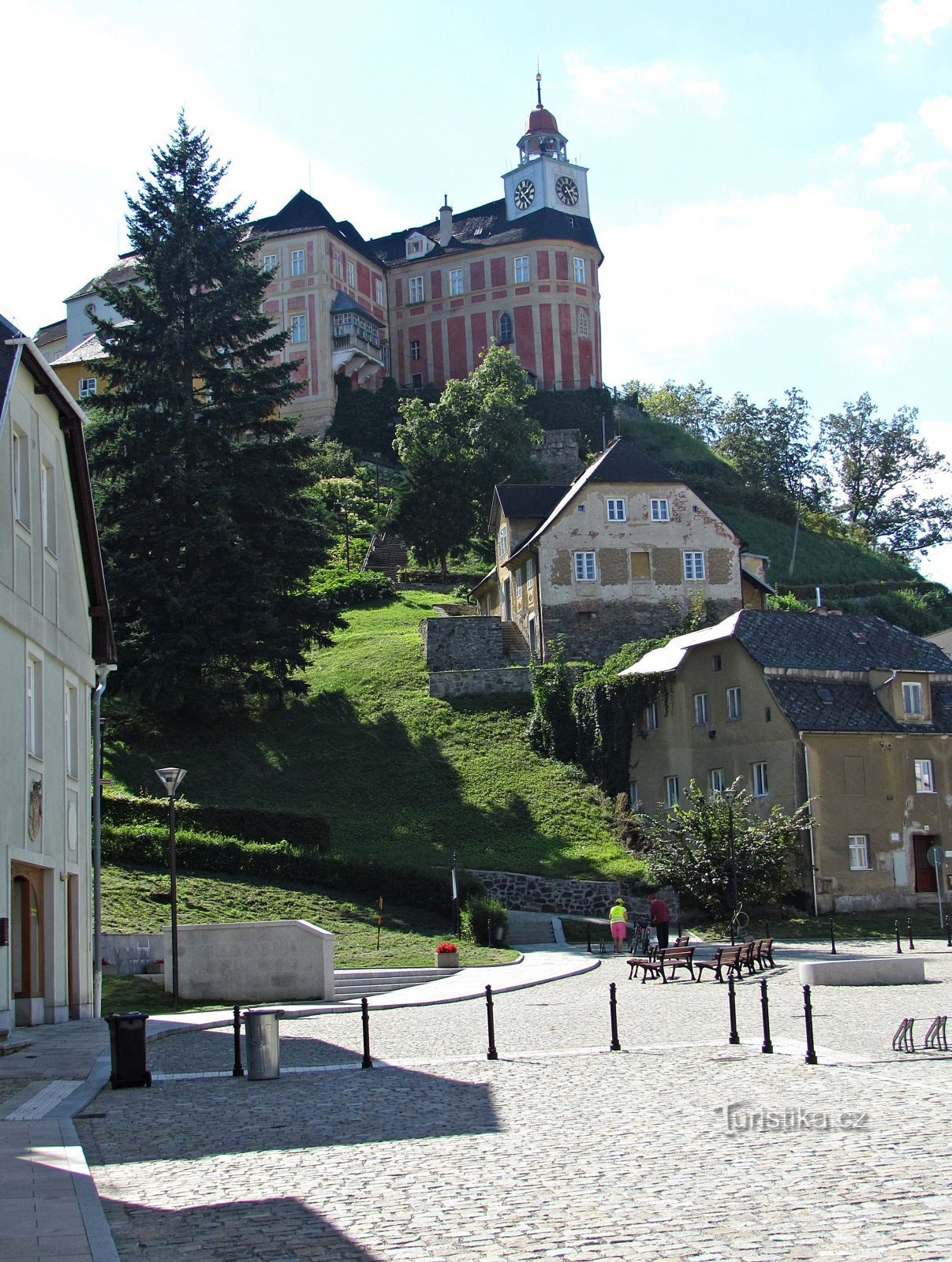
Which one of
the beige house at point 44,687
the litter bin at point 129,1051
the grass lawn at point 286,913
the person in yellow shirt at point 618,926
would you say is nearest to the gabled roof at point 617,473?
the person in yellow shirt at point 618,926

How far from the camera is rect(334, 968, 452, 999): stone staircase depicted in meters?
27.8

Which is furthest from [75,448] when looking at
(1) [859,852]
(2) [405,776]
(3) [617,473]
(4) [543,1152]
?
(3) [617,473]

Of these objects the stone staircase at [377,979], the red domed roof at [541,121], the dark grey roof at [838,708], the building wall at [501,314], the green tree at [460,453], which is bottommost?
the stone staircase at [377,979]

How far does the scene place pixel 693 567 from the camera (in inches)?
2379

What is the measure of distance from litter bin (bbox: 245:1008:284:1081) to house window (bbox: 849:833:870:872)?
28923mm

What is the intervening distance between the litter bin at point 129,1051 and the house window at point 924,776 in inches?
1277

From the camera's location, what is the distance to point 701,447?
326 ft

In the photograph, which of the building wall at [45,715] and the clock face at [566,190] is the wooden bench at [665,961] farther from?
the clock face at [566,190]

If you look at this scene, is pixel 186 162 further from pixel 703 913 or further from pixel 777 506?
pixel 777 506

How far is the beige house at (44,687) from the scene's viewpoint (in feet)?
65.8

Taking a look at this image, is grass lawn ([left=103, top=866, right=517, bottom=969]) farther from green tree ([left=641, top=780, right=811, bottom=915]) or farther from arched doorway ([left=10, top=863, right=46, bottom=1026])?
arched doorway ([left=10, top=863, right=46, bottom=1026])

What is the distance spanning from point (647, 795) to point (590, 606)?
40.6 ft

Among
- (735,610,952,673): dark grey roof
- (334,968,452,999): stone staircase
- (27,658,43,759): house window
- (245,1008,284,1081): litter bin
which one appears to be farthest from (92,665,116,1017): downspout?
(735,610,952,673): dark grey roof

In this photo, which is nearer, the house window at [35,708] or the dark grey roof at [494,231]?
the house window at [35,708]
